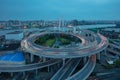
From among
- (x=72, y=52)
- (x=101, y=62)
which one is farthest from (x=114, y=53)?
(x=72, y=52)

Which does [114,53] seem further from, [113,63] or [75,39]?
[75,39]

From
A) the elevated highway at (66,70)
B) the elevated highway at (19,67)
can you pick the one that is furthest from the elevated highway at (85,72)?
the elevated highway at (19,67)

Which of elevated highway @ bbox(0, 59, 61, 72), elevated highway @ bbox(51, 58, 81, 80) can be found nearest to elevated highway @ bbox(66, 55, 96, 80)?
elevated highway @ bbox(51, 58, 81, 80)

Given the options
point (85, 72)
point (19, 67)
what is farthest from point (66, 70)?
point (19, 67)

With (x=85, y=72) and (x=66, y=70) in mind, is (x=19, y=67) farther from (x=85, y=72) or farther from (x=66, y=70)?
(x=85, y=72)

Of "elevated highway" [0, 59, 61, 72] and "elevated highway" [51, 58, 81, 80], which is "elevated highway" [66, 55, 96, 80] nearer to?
"elevated highway" [51, 58, 81, 80]

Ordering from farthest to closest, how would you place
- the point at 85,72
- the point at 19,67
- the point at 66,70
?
the point at 19,67 < the point at 66,70 < the point at 85,72

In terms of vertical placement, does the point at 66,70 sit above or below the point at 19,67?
below

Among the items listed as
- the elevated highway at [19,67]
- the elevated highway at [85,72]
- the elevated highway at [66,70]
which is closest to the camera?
the elevated highway at [85,72]

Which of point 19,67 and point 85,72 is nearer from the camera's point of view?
point 85,72

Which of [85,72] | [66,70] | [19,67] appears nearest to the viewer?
[85,72]

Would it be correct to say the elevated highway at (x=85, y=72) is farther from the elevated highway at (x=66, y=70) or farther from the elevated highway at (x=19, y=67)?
the elevated highway at (x=19, y=67)
